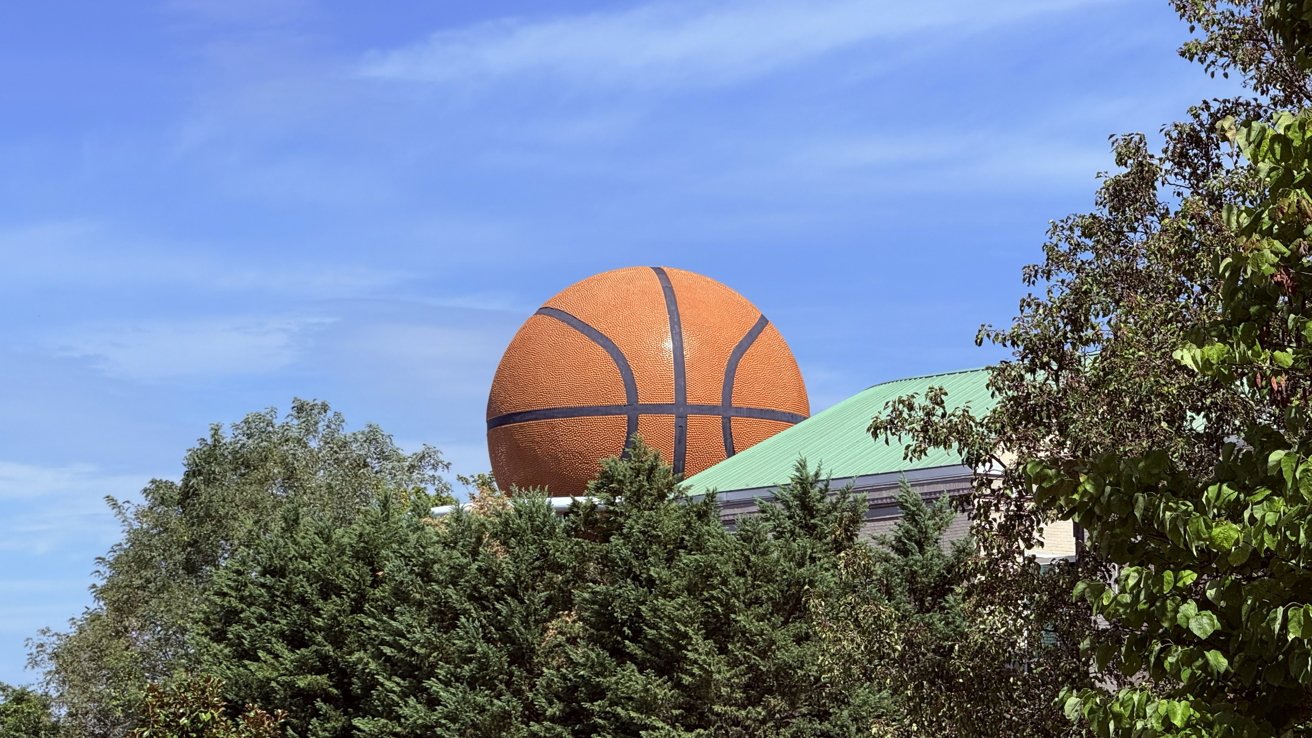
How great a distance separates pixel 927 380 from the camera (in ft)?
111

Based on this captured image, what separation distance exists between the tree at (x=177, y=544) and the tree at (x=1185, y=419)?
26487mm

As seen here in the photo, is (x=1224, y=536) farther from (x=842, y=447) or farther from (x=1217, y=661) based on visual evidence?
(x=842, y=447)

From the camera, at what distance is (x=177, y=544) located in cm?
4116

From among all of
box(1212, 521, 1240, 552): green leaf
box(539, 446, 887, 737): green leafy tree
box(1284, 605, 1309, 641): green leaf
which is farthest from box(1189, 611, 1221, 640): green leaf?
box(539, 446, 887, 737): green leafy tree

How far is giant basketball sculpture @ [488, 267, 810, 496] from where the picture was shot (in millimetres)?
32281

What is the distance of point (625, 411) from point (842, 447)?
446cm

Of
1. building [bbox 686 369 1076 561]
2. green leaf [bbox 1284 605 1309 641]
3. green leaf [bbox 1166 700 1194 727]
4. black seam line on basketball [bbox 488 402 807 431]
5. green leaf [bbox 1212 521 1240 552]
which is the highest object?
black seam line on basketball [bbox 488 402 807 431]

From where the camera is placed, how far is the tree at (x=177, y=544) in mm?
37656

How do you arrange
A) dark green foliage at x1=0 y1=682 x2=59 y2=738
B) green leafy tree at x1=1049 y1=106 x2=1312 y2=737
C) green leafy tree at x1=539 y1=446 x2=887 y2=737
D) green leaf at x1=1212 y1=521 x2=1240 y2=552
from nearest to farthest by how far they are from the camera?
green leafy tree at x1=1049 y1=106 x2=1312 y2=737, green leaf at x1=1212 y1=521 x2=1240 y2=552, green leafy tree at x1=539 y1=446 x2=887 y2=737, dark green foliage at x1=0 y1=682 x2=59 y2=738

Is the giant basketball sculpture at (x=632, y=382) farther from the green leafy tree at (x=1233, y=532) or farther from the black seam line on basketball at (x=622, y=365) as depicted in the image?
the green leafy tree at (x=1233, y=532)

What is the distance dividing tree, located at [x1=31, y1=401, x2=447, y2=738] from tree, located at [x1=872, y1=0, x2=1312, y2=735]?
26.5 metres

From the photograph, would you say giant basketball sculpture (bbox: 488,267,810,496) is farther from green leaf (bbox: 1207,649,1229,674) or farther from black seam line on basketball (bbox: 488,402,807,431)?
green leaf (bbox: 1207,649,1229,674)

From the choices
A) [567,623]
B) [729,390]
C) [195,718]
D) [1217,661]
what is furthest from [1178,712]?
[729,390]

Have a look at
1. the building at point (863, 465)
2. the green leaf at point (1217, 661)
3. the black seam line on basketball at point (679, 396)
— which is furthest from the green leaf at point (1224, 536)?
the black seam line on basketball at point (679, 396)
